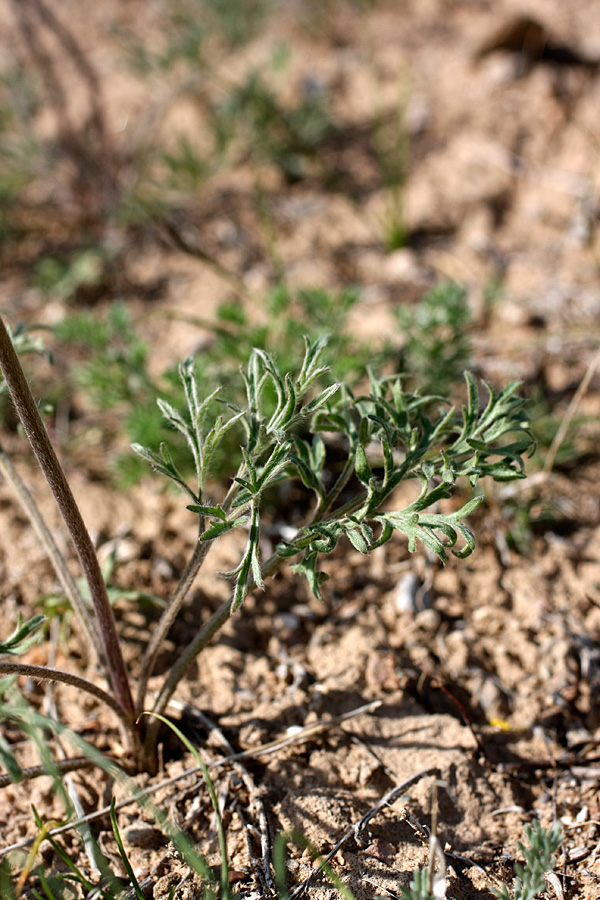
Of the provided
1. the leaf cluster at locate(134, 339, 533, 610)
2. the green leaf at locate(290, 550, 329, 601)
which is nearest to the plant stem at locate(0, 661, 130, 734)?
the leaf cluster at locate(134, 339, 533, 610)

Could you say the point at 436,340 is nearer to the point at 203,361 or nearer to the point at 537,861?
the point at 203,361

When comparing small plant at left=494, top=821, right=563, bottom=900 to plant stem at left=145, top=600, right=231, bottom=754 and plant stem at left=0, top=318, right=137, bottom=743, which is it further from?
plant stem at left=0, top=318, right=137, bottom=743

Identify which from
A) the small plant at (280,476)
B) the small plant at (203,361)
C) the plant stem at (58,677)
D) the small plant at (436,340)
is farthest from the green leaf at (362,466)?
the small plant at (436,340)

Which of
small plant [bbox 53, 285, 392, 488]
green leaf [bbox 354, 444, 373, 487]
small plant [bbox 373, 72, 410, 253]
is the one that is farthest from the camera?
small plant [bbox 373, 72, 410, 253]

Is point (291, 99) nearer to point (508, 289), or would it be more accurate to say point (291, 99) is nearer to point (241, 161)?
point (241, 161)

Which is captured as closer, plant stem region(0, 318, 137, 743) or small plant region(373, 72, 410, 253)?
plant stem region(0, 318, 137, 743)

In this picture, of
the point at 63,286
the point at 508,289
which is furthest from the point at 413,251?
the point at 63,286
